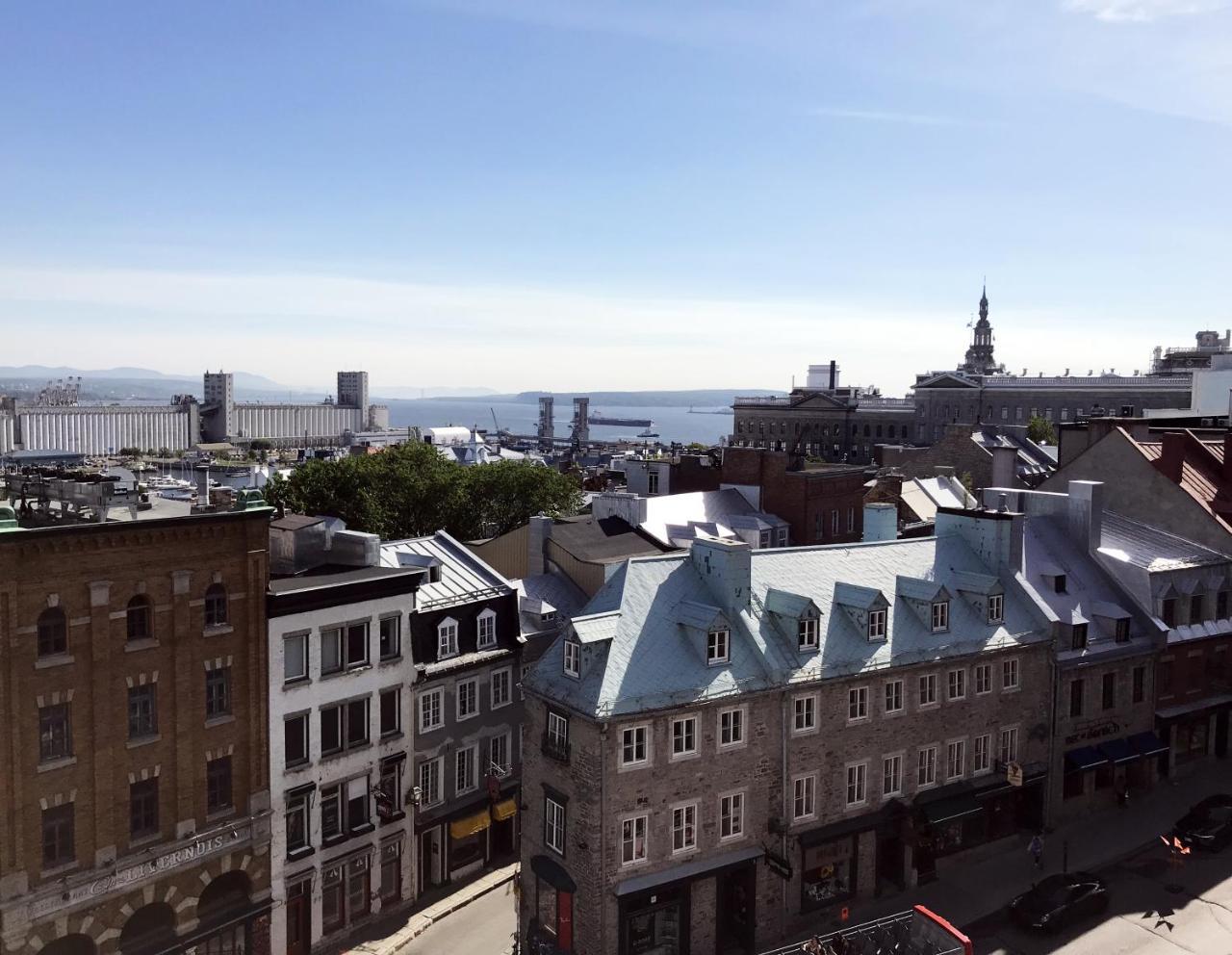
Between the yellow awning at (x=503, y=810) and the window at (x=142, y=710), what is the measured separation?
44.5 feet

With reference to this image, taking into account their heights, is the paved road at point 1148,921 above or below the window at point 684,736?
below

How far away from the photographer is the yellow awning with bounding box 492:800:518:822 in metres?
38.5

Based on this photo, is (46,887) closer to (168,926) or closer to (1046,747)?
(168,926)

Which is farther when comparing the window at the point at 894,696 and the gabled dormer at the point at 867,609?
the window at the point at 894,696

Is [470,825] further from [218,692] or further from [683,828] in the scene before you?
[218,692]

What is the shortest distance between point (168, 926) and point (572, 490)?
4585 cm

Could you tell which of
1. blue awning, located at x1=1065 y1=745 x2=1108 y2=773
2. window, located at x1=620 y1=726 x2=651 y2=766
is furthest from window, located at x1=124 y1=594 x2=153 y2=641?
blue awning, located at x1=1065 y1=745 x2=1108 y2=773

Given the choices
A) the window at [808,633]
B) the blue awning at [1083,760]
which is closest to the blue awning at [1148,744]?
the blue awning at [1083,760]

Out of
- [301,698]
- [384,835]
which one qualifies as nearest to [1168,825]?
[384,835]

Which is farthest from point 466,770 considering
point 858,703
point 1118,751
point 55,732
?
point 1118,751

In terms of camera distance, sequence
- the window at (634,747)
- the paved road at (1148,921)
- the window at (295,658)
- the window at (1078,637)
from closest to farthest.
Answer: the window at (634,747) < the paved road at (1148,921) < the window at (295,658) < the window at (1078,637)

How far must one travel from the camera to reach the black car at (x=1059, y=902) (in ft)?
109

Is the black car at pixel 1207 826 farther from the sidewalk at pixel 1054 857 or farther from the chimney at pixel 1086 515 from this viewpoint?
the chimney at pixel 1086 515

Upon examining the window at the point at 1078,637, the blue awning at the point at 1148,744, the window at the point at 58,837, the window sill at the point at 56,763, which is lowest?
the blue awning at the point at 1148,744
